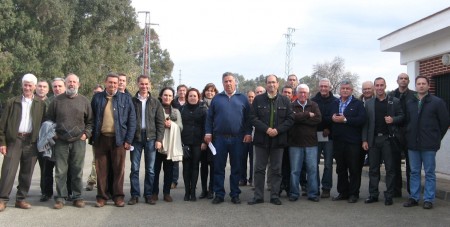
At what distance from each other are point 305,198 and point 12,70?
23717 millimetres

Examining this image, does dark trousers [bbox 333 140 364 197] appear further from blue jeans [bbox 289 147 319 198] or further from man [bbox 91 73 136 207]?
man [bbox 91 73 136 207]

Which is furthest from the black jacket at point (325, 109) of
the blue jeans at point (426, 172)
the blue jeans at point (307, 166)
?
the blue jeans at point (426, 172)

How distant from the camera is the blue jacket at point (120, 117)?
24.4 feet

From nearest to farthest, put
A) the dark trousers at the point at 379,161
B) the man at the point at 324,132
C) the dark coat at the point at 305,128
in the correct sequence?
the dark trousers at the point at 379,161
the dark coat at the point at 305,128
the man at the point at 324,132

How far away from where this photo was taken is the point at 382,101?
7859 millimetres

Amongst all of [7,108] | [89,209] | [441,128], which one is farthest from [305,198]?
[7,108]

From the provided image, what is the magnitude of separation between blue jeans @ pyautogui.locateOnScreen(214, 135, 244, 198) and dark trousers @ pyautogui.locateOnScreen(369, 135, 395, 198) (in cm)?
211

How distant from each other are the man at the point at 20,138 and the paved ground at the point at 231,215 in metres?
0.34

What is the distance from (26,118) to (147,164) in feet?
Result: 6.37

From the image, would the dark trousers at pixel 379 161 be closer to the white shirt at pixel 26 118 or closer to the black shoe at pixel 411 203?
the black shoe at pixel 411 203

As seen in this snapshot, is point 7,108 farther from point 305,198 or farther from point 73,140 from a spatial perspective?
point 305,198

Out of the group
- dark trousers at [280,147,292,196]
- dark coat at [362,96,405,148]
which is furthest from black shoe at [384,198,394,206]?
dark trousers at [280,147,292,196]

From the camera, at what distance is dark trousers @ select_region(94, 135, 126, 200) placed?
758 centimetres

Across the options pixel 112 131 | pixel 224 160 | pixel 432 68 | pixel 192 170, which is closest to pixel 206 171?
pixel 192 170
